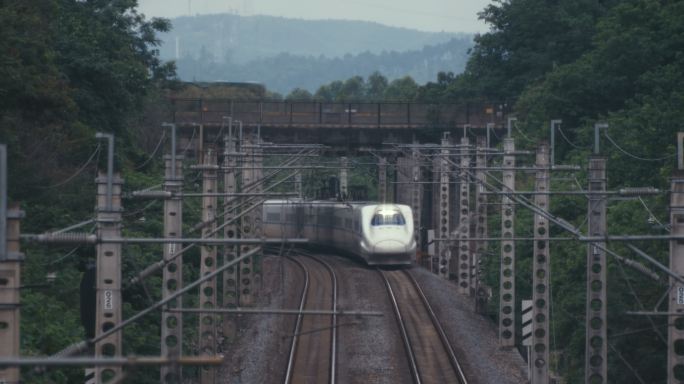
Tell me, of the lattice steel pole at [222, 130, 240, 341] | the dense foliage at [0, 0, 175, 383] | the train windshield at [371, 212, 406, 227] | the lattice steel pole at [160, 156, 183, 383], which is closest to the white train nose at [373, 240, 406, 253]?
the train windshield at [371, 212, 406, 227]

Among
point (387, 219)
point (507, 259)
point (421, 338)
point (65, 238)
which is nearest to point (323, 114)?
point (387, 219)

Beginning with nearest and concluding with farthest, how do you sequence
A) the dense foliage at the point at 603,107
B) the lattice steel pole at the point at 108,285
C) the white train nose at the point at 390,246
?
the lattice steel pole at the point at 108,285
the dense foliage at the point at 603,107
the white train nose at the point at 390,246

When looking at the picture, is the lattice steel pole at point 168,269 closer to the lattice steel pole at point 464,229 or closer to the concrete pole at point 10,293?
the concrete pole at point 10,293

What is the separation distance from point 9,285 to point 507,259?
21.8 m

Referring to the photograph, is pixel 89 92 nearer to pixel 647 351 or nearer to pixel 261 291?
pixel 261 291

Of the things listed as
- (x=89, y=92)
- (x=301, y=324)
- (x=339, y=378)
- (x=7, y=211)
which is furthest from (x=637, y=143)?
(x=7, y=211)

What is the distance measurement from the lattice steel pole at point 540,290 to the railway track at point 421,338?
312 cm

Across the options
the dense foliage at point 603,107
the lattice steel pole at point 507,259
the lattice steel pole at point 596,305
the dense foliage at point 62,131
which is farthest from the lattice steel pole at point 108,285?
the lattice steel pole at point 507,259

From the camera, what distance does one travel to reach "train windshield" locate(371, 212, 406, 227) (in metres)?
48.3

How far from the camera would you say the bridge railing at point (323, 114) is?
66.6m

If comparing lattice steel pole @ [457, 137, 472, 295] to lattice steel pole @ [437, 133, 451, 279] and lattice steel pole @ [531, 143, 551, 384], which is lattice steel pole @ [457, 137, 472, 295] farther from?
lattice steel pole @ [531, 143, 551, 384]

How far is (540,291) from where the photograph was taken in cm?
2847

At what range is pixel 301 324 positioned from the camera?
40.4m

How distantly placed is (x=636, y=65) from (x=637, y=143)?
1672cm
